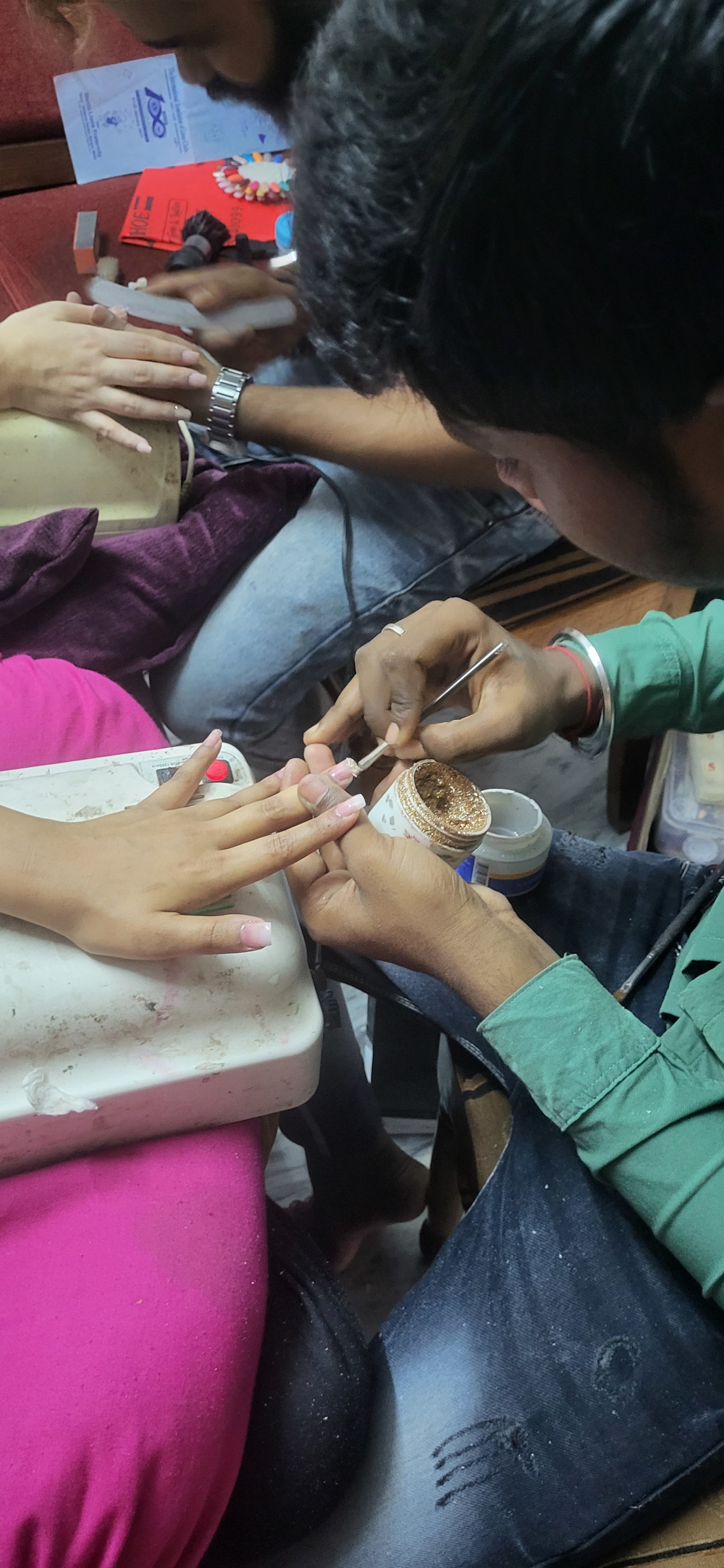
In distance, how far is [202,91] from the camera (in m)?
1.35

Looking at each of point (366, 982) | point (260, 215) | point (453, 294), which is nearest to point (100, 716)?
point (366, 982)

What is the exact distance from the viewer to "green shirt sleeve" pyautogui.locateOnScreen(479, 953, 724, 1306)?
21.7 inches

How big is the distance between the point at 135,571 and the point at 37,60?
121 cm

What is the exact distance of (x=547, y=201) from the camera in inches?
12.1

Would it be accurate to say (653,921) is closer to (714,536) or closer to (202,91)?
(714,536)

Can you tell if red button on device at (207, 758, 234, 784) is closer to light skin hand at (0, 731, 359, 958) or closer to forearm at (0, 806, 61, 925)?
light skin hand at (0, 731, 359, 958)

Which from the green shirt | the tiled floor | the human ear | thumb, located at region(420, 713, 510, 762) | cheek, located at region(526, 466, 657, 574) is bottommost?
the tiled floor

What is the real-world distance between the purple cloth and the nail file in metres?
0.23

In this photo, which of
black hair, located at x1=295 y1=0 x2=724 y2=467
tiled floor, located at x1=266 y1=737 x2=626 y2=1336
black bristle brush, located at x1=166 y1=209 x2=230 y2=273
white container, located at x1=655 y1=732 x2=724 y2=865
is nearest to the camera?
black hair, located at x1=295 y1=0 x2=724 y2=467

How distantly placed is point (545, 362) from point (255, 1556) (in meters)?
0.80

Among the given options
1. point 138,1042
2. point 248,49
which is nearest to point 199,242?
point 248,49

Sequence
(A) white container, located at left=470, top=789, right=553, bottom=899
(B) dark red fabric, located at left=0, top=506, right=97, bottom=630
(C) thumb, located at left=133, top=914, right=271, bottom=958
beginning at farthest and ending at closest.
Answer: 1. (B) dark red fabric, located at left=0, top=506, right=97, bottom=630
2. (A) white container, located at left=470, top=789, right=553, bottom=899
3. (C) thumb, located at left=133, top=914, right=271, bottom=958

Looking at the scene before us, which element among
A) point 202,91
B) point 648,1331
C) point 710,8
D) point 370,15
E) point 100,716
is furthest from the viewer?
point 202,91

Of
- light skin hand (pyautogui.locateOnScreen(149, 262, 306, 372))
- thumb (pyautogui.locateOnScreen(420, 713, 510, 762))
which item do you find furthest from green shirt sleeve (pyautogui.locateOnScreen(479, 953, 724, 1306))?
light skin hand (pyautogui.locateOnScreen(149, 262, 306, 372))
